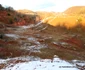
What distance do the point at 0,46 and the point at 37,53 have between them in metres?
7.29

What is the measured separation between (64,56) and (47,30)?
101 feet

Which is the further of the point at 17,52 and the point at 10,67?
the point at 17,52

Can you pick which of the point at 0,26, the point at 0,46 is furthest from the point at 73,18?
the point at 0,46

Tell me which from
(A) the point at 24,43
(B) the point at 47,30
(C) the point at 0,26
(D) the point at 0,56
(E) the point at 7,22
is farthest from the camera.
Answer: (E) the point at 7,22

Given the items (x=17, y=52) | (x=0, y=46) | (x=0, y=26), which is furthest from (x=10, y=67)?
(x=0, y=26)

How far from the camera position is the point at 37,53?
3319cm

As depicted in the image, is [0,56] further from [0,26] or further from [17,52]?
[0,26]

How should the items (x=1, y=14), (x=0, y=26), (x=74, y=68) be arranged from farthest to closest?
(x=1, y=14) < (x=0, y=26) < (x=74, y=68)

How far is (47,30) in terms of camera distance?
63094 mm

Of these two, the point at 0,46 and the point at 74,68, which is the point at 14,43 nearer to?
the point at 0,46

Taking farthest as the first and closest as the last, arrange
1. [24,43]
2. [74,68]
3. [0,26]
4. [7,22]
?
1. [7,22]
2. [0,26]
3. [24,43]
4. [74,68]

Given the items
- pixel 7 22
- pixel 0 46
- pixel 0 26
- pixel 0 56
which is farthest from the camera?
pixel 7 22

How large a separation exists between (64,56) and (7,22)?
1565 inches

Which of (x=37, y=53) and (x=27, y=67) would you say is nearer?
(x=27, y=67)
